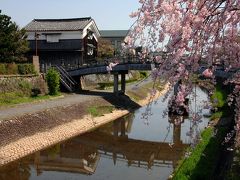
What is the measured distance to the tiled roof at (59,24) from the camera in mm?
48809

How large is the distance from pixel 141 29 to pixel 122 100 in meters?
32.1

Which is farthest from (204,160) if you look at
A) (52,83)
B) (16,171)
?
(52,83)

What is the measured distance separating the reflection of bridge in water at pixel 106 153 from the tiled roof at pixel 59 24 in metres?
24.5

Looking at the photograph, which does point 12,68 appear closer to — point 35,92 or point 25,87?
point 25,87

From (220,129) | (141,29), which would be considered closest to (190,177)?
(141,29)

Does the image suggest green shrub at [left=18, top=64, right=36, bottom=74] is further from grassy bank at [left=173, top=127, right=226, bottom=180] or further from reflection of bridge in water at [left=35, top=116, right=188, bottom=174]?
grassy bank at [left=173, top=127, right=226, bottom=180]

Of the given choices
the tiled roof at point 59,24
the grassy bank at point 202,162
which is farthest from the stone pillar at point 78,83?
the grassy bank at point 202,162

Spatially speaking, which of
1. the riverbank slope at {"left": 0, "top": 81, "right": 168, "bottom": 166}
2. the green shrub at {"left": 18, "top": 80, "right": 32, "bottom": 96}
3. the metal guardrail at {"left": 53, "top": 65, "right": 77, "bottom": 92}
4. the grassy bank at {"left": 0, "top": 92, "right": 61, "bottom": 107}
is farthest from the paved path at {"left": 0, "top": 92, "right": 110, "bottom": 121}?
the metal guardrail at {"left": 53, "top": 65, "right": 77, "bottom": 92}

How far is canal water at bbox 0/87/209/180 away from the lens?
17.6 meters

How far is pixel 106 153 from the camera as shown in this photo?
21922mm

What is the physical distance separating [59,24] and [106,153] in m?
32.4

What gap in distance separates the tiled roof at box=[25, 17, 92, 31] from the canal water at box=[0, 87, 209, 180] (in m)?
23.0

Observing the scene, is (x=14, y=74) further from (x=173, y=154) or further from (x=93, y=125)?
(x=173, y=154)

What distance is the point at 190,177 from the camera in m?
12.9
